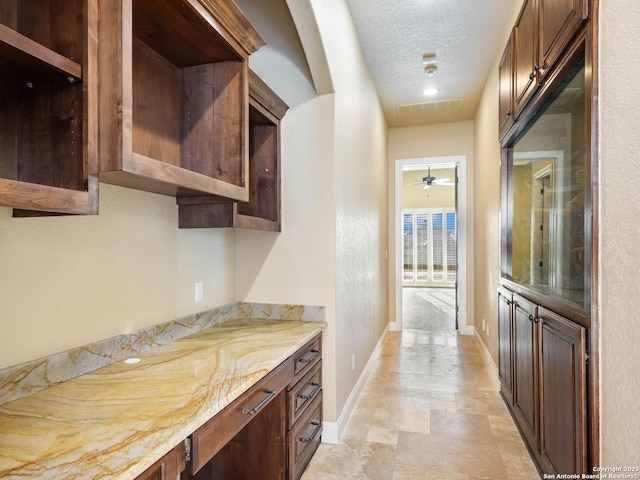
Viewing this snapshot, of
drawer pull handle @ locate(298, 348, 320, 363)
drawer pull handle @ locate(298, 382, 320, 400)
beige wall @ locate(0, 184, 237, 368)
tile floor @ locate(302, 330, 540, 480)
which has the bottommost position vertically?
tile floor @ locate(302, 330, 540, 480)

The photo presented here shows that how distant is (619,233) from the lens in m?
1.14

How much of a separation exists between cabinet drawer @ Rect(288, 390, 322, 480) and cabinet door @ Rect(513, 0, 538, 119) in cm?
225

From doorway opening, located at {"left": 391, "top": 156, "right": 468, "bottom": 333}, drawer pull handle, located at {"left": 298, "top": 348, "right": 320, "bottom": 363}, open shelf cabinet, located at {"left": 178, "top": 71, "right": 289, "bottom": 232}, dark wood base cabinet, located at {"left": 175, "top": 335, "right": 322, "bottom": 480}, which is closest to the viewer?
dark wood base cabinet, located at {"left": 175, "top": 335, "right": 322, "bottom": 480}

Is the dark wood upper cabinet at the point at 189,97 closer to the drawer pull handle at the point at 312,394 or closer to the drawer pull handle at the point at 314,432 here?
the drawer pull handle at the point at 312,394

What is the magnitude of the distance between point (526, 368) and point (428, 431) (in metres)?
0.79

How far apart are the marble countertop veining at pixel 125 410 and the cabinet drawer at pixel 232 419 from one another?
5 centimetres

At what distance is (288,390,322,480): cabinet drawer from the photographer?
1.87 meters

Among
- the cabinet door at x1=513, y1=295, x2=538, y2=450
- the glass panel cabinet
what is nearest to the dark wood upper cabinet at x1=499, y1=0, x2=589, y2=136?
the glass panel cabinet

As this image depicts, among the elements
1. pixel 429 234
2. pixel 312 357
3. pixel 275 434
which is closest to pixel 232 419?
pixel 275 434

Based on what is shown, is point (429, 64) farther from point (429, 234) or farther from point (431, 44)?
point (429, 234)

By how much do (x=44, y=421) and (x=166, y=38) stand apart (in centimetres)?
144

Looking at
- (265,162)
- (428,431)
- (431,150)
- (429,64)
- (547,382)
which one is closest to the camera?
(547,382)

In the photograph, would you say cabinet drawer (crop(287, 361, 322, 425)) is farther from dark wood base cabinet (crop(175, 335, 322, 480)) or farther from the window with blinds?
the window with blinds

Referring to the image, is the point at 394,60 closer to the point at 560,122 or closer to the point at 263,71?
the point at 263,71
